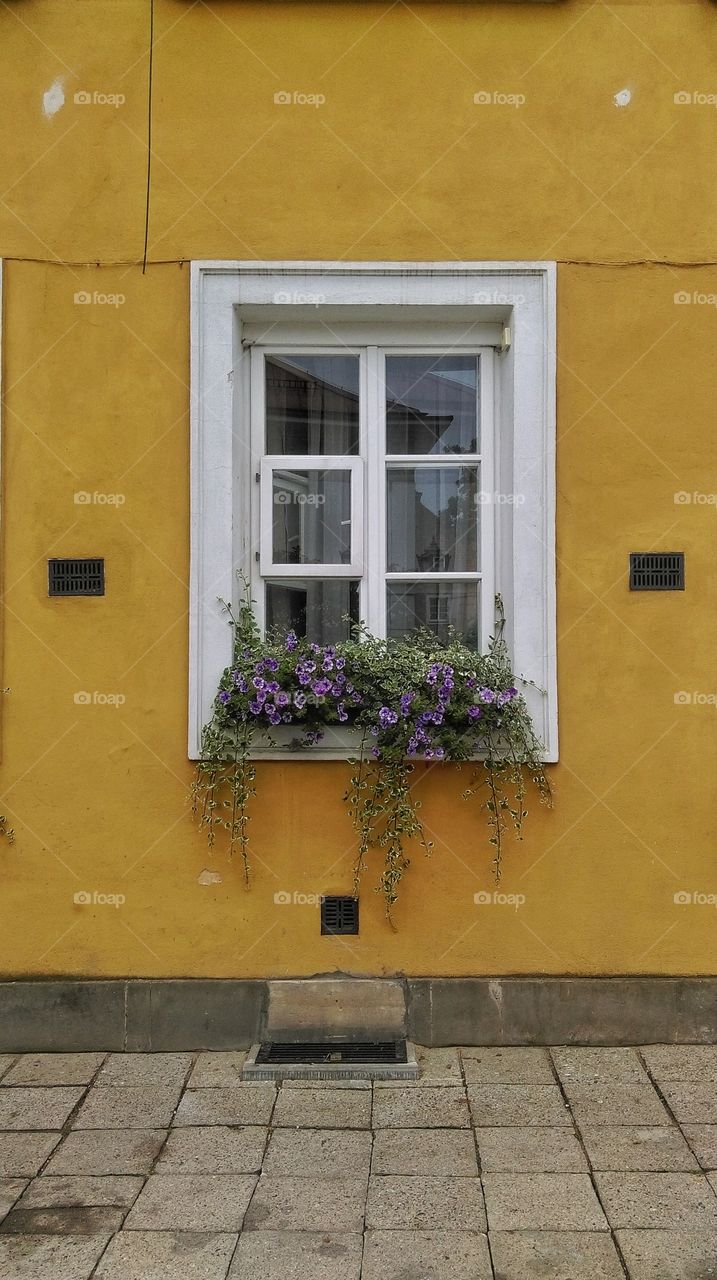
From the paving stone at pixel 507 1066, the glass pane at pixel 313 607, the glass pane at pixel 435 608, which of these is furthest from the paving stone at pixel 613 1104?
the glass pane at pixel 313 607

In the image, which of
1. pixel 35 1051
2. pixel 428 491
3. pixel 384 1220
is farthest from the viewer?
pixel 428 491

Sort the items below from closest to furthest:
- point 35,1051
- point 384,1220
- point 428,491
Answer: point 384,1220 → point 35,1051 → point 428,491

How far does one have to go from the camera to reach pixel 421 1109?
142 inches

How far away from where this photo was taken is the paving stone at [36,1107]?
355cm

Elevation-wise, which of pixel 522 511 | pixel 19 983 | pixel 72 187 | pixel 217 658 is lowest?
pixel 19 983

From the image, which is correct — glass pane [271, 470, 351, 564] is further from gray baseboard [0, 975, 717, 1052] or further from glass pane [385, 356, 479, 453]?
gray baseboard [0, 975, 717, 1052]

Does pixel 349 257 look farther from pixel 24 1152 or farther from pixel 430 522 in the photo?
pixel 24 1152

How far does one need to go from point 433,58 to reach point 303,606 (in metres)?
2.37

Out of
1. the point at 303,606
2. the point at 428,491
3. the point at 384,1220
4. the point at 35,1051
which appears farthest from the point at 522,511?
→ the point at 35,1051

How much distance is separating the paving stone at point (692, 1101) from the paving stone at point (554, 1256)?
819 mm

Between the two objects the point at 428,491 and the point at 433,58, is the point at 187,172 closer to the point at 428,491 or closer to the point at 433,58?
the point at 433,58

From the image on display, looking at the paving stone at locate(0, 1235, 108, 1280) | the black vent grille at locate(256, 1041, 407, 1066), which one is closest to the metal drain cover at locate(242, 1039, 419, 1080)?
the black vent grille at locate(256, 1041, 407, 1066)

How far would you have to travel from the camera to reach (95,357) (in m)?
4.24

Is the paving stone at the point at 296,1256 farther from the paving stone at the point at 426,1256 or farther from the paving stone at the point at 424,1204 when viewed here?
the paving stone at the point at 424,1204
